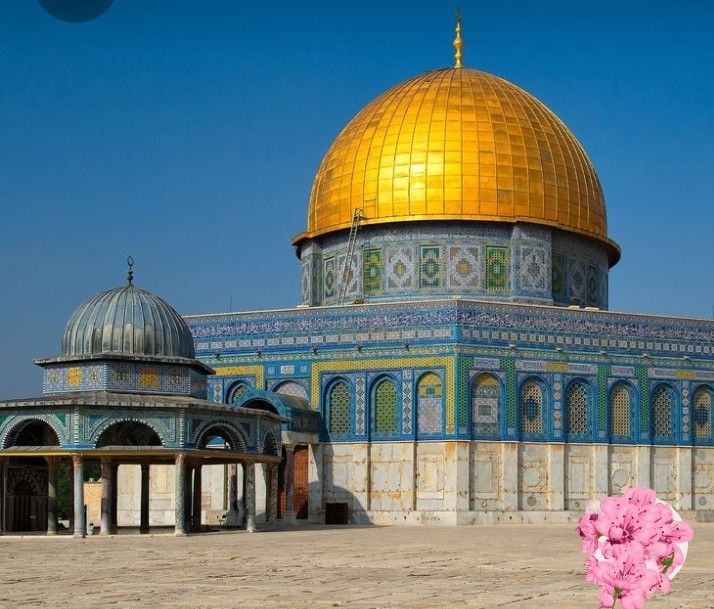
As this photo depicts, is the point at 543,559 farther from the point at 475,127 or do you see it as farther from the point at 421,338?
the point at 475,127

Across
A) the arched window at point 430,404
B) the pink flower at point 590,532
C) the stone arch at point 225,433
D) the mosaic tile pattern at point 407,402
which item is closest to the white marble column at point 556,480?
the arched window at point 430,404

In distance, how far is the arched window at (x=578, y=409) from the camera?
33.2m

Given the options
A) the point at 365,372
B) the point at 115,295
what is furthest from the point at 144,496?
the point at 365,372

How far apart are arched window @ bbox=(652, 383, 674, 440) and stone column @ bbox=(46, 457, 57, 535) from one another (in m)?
15.3

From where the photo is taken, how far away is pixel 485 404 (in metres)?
32.2

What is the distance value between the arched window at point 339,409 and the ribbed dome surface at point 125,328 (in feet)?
22.9

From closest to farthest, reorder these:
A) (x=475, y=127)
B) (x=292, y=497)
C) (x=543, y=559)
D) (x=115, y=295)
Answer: (x=543, y=559) → (x=115, y=295) → (x=292, y=497) → (x=475, y=127)

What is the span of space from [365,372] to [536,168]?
25.3ft

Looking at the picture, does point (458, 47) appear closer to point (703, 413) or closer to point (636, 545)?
point (703, 413)

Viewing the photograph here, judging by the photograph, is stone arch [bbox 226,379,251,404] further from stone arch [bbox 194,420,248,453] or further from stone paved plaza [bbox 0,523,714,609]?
stone paved plaza [bbox 0,523,714,609]

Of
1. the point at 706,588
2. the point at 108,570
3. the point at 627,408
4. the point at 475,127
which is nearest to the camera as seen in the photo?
the point at 706,588

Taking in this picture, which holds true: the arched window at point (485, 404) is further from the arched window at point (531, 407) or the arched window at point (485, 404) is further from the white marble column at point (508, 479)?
the arched window at point (531, 407)

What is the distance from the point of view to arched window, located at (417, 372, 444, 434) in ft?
105

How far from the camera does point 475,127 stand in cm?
3638
